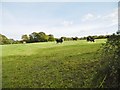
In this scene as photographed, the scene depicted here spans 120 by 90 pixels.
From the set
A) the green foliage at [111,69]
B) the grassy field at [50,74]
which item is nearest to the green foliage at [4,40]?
the grassy field at [50,74]

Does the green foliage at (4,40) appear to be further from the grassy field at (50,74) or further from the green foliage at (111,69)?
the green foliage at (111,69)

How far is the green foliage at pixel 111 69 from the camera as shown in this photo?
488 cm

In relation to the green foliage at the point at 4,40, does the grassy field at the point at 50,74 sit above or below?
below

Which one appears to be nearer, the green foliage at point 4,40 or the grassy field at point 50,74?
the grassy field at point 50,74

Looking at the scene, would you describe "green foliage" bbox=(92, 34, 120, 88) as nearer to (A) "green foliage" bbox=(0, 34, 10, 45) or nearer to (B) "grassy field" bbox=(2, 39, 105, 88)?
(B) "grassy field" bbox=(2, 39, 105, 88)

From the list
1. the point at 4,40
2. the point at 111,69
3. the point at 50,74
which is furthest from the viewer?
the point at 4,40

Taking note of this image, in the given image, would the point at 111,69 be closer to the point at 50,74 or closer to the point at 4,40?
the point at 50,74

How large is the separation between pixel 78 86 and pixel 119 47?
744 centimetres

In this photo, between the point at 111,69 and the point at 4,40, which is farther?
the point at 4,40

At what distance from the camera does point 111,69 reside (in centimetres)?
489

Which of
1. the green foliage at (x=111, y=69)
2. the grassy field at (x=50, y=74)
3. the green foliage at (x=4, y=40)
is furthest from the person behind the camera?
the green foliage at (x=4, y=40)

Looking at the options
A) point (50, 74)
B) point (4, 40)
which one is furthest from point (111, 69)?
point (4, 40)

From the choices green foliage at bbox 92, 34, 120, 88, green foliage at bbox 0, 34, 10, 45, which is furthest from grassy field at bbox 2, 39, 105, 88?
green foliage at bbox 0, 34, 10, 45

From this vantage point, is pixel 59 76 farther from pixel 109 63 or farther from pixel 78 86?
pixel 109 63
